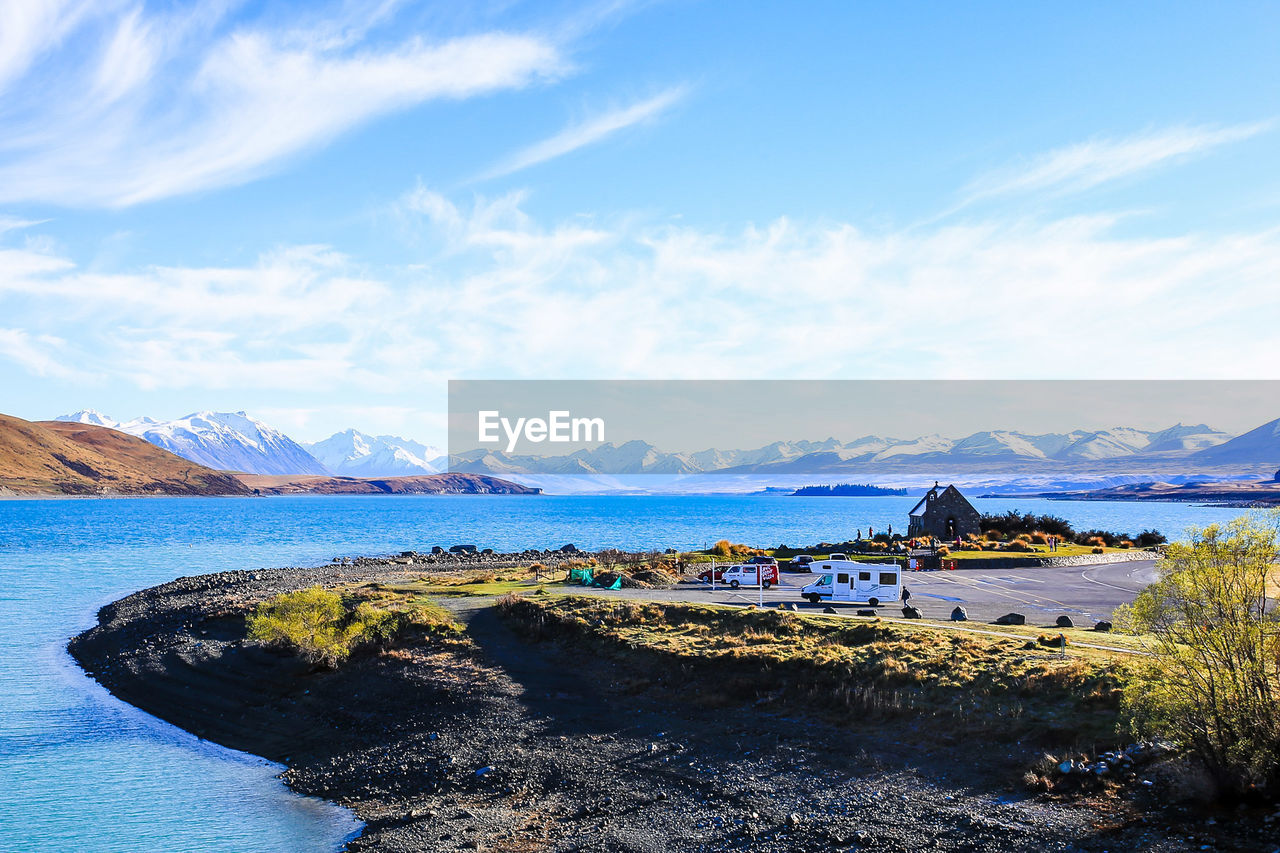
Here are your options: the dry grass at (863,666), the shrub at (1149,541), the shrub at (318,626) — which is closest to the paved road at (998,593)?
the dry grass at (863,666)

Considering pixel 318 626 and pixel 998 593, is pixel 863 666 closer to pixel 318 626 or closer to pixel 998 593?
pixel 998 593

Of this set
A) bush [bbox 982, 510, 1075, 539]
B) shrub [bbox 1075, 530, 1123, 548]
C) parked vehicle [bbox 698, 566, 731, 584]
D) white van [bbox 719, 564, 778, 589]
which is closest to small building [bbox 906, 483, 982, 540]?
bush [bbox 982, 510, 1075, 539]

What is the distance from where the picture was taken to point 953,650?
2350cm

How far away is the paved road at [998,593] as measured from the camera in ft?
108

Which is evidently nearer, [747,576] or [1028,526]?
[747,576]

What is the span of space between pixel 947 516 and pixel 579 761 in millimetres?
57875

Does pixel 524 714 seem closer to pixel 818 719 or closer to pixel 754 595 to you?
pixel 818 719

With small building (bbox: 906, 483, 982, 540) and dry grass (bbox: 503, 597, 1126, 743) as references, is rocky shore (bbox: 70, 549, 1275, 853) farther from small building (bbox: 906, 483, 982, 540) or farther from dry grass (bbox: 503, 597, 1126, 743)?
small building (bbox: 906, 483, 982, 540)

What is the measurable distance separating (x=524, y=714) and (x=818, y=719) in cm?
852

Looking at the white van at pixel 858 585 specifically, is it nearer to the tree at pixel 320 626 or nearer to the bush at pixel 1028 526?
the tree at pixel 320 626

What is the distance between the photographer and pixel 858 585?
36375 millimetres

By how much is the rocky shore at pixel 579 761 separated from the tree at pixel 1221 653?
4.36ft

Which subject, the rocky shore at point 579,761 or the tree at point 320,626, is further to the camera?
the tree at point 320,626

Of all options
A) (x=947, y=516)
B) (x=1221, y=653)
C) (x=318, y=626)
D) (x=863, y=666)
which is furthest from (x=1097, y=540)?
(x=318, y=626)
